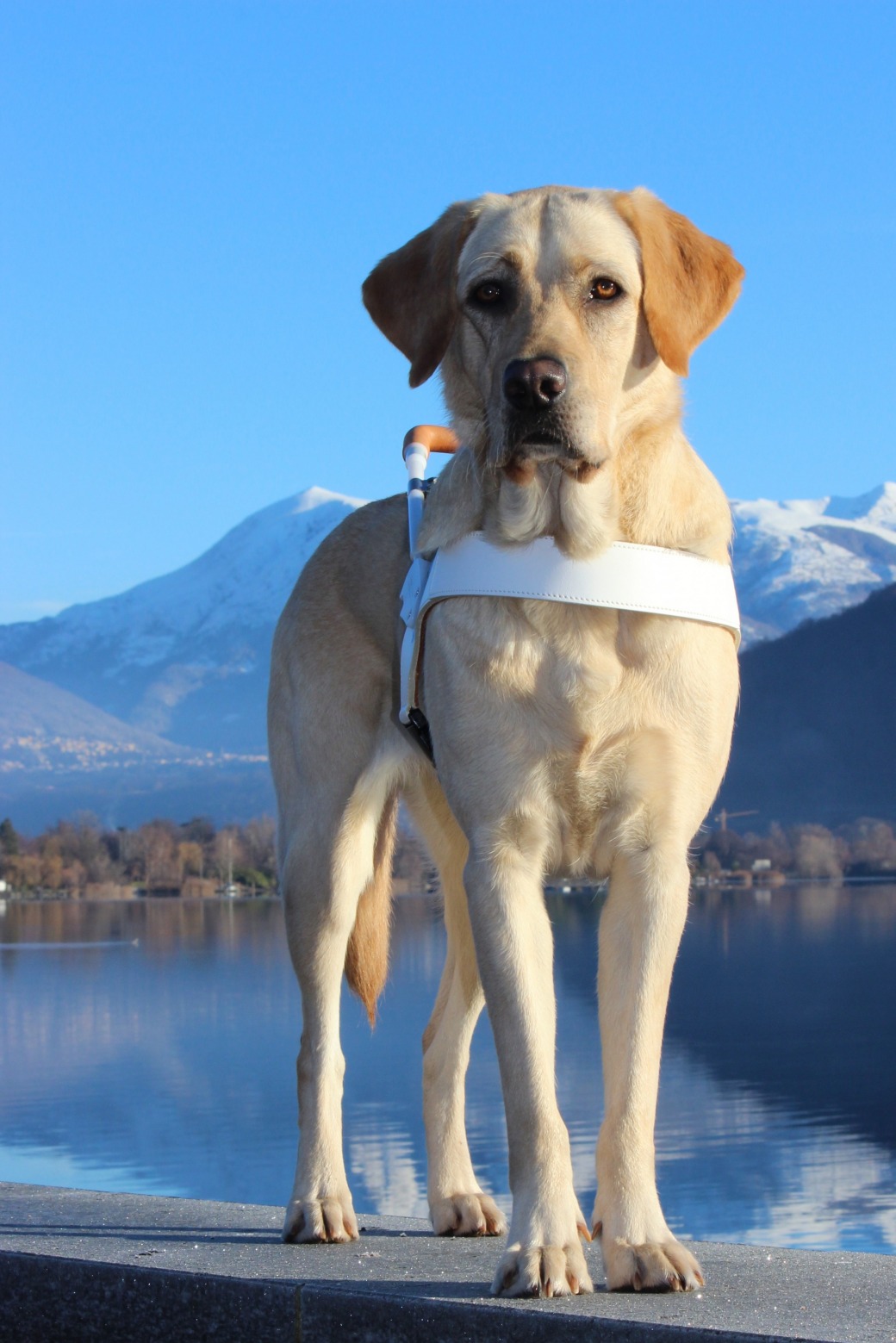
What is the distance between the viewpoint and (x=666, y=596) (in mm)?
4805

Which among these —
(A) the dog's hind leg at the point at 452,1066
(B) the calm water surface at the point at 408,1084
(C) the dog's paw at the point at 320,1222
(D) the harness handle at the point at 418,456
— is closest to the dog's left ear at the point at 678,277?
(D) the harness handle at the point at 418,456

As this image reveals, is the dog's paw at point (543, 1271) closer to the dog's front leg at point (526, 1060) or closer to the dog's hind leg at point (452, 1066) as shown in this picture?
the dog's front leg at point (526, 1060)

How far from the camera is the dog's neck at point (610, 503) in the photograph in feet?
15.9

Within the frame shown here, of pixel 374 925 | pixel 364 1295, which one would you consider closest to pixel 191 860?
pixel 374 925

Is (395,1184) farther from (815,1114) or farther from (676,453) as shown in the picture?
(676,453)

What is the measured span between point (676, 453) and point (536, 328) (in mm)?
703

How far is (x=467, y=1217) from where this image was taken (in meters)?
5.90

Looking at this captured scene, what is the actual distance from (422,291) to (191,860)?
7391 inches

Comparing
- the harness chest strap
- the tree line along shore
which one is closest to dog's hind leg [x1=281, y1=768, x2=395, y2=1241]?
the harness chest strap

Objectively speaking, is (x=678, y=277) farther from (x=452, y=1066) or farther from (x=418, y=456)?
(x=452, y=1066)

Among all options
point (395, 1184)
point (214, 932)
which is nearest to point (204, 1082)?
point (395, 1184)

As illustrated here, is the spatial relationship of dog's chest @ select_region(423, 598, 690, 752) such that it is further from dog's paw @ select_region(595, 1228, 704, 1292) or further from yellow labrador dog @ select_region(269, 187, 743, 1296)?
dog's paw @ select_region(595, 1228, 704, 1292)

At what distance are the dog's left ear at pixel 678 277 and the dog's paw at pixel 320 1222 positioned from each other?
10.4ft

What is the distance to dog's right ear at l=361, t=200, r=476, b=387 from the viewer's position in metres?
5.05
